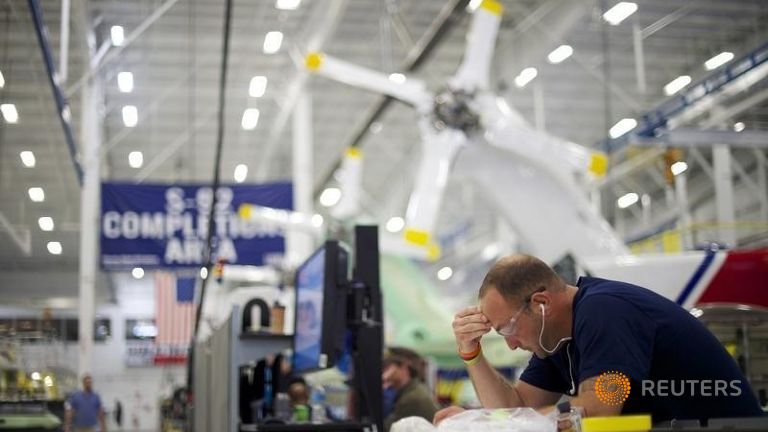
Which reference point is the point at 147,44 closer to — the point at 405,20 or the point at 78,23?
the point at 405,20

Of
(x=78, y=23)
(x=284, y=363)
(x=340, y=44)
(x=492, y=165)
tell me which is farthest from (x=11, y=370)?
(x=340, y=44)

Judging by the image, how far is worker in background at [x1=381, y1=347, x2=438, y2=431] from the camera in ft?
17.3

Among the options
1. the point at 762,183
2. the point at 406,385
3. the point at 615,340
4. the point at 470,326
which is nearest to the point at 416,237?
the point at 762,183

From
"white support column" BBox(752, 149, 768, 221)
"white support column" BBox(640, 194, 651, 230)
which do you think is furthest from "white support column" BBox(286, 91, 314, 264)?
"white support column" BBox(752, 149, 768, 221)

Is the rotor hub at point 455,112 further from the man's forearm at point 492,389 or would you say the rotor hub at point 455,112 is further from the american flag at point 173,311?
the man's forearm at point 492,389

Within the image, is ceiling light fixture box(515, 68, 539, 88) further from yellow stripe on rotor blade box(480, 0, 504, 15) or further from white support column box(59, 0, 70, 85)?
white support column box(59, 0, 70, 85)

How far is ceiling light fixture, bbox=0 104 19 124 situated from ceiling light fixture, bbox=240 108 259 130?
16.9m

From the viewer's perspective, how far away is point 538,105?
676 inches

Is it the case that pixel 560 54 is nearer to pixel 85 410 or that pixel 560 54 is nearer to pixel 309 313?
pixel 85 410

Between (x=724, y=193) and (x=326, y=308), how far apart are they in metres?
10.2

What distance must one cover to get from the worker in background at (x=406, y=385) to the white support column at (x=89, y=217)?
9.39m

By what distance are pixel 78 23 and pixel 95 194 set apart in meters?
7.53

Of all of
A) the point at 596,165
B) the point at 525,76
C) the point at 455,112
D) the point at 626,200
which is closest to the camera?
the point at 596,165

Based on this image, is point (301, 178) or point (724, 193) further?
point (301, 178)
